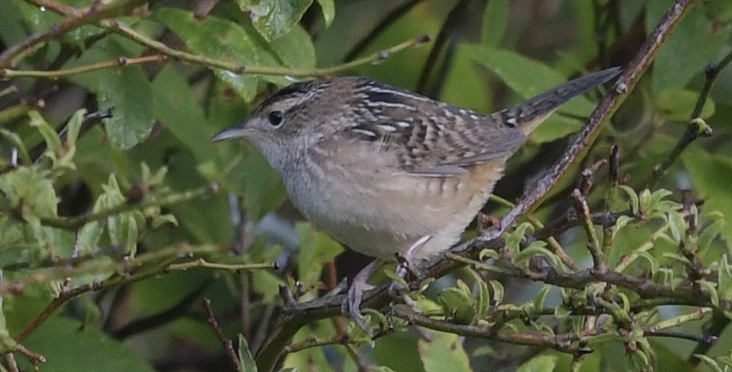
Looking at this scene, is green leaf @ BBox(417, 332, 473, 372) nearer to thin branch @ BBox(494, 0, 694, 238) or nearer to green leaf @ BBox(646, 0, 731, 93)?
thin branch @ BBox(494, 0, 694, 238)

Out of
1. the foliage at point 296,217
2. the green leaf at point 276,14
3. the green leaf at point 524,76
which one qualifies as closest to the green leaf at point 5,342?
the foliage at point 296,217

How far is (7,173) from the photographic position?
1.79m

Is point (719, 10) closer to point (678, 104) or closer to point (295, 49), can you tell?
point (678, 104)

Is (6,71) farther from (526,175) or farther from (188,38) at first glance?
(526,175)

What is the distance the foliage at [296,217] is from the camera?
1928 mm

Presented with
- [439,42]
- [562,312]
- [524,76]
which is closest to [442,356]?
[562,312]

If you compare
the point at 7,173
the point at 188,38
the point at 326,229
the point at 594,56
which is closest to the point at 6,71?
the point at 7,173

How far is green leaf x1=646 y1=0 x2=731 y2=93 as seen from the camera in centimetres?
320

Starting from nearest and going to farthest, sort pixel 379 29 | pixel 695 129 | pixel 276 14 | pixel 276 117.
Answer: pixel 276 14
pixel 695 129
pixel 276 117
pixel 379 29

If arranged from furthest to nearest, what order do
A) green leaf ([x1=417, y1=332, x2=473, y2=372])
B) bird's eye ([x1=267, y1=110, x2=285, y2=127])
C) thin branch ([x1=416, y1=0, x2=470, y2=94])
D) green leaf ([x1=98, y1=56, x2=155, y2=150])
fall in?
thin branch ([x1=416, y1=0, x2=470, y2=94]) → bird's eye ([x1=267, y1=110, x2=285, y2=127]) → green leaf ([x1=98, y1=56, x2=155, y2=150]) → green leaf ([x1=417, y1=332, x2=473, y2=372])

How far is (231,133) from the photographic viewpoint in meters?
3.39

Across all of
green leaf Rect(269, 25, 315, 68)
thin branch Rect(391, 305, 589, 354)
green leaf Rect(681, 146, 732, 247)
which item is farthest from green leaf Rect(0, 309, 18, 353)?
green leaf Rect(681, 146, 732, 247)

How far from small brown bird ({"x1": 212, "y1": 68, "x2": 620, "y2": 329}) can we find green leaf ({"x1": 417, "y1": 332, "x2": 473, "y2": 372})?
1.17ft

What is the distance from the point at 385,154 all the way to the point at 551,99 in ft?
1.57
